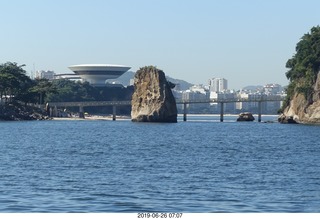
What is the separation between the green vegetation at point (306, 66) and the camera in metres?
168

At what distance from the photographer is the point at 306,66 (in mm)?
173125

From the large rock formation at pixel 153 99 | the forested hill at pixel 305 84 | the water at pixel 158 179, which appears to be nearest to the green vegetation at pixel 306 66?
the forested hill at pixel 305 84

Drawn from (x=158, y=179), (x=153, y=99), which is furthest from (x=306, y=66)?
(x=158, y=179)

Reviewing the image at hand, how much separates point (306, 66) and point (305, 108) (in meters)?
9.76

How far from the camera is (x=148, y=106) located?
17862 centimetres

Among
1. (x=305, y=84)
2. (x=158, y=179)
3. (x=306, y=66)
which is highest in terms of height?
(x=306, y=66)

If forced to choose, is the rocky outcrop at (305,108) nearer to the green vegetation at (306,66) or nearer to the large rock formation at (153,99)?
the green vegetation at (306,66)

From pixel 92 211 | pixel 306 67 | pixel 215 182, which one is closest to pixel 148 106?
pixel 306 67

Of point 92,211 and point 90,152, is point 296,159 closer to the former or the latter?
point 90,152

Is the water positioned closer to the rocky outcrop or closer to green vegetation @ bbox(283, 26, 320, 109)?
the rocky outcrop

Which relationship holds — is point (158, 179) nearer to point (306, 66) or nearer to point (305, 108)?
point (305, 108)

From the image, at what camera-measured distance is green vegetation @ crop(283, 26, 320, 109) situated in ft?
551

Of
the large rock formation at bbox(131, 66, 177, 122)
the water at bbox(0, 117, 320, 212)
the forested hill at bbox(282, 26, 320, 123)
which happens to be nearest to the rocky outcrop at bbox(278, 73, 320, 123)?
the forested hill at bbox(282, 26, 320, 123)

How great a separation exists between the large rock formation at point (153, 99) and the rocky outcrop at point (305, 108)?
22.4 m
